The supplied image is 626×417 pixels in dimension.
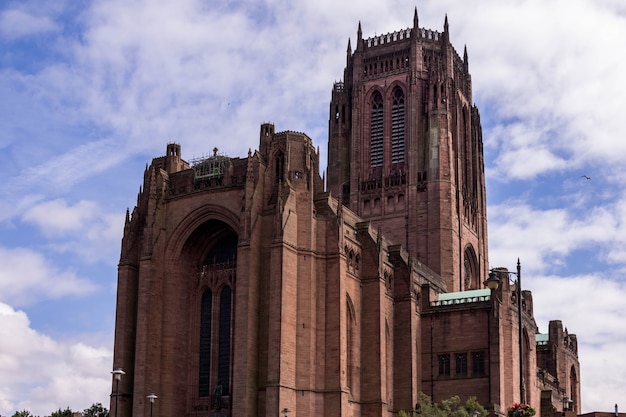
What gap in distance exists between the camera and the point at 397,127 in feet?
315

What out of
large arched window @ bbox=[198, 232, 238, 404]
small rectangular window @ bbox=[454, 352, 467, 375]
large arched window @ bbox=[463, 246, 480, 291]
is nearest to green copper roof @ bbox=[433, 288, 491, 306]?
small rectangular window @ bbox=[454, 352, 467, 375]

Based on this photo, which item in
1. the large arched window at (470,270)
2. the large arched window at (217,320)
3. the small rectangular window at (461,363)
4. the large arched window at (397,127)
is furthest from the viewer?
the large arched window at (470,270)

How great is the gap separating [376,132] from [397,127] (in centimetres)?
226

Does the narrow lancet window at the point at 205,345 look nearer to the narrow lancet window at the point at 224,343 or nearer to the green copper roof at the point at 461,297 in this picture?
the narrow lancet window at the point at 224,343

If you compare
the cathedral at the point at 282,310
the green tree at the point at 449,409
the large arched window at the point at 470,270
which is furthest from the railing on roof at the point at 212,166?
the large arched window at the point at 470,270

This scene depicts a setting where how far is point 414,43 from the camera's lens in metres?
97.1

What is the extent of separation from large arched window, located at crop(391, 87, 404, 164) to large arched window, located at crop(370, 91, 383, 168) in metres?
1.28

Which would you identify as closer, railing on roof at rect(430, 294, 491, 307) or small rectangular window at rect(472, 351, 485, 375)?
small rectangular window at rect(472, 351, 485, 375)

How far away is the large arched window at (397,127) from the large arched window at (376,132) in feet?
4.21

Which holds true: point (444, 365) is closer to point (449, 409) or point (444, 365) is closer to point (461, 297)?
point (461, 297)

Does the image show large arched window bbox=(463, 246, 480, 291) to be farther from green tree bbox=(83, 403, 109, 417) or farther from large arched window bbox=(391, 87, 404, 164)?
green tree bbox=(83, 403, 109, 417)

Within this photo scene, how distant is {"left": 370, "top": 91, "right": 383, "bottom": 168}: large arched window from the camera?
9597cm

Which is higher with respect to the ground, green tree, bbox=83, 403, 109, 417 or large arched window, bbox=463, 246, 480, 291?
large arched window, bbox=463, 246, 480, 291

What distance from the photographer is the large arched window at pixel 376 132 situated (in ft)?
315
